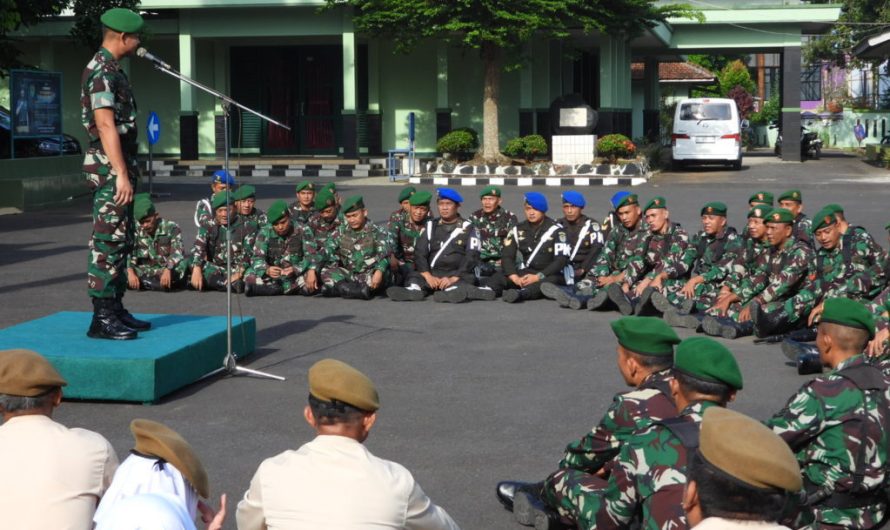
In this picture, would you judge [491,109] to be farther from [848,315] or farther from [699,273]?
[848,315]

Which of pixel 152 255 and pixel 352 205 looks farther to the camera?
pixel 152 255

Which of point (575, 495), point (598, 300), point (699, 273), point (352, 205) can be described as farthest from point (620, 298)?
point (575, 495)

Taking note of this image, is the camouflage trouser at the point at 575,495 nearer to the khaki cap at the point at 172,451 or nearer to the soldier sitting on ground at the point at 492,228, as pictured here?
the khaki cap at the point at 172,451

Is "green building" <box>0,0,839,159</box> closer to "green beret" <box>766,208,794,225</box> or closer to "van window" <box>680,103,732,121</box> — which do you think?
"van window" <box>680,103,732,121</box>

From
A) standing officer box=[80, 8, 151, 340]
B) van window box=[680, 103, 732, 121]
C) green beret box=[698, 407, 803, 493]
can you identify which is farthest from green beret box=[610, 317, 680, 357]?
van window box=[680, 103, 732, 121]

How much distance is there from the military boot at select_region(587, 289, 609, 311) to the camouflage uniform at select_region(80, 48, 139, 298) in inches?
201

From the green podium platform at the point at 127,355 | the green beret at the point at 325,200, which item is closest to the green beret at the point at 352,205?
the green beret at the point at 325,200

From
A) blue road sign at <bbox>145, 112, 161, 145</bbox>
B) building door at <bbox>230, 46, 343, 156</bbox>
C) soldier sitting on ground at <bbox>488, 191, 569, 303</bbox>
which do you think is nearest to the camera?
soldier sitting on ground at <bbox>488, 191, 569, 303</bbox>

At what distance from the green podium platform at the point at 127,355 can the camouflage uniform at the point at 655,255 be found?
14.8 feet

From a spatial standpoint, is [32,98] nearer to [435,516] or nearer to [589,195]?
[589,195]

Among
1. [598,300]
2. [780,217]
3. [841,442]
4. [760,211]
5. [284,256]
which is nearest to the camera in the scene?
[841,442]

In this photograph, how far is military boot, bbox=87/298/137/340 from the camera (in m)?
8.55

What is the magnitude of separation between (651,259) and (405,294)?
250cm

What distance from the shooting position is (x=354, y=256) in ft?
43.1
